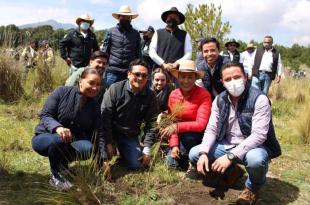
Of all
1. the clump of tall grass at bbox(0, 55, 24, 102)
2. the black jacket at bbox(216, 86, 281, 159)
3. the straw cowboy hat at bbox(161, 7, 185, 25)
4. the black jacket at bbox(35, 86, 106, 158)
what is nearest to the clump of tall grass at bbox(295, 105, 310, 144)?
the straw cowboy hat at bbox(161, 7, 185, 25)

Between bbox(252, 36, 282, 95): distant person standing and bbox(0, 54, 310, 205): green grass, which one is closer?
bbox(0, 54, 310, 205): green grass

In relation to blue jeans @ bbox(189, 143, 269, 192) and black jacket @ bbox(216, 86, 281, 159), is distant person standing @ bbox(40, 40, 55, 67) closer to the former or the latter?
black jacket @ bbox(216, 86, 281, 159)

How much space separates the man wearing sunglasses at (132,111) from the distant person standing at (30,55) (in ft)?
14.2

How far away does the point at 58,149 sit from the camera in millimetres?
3695

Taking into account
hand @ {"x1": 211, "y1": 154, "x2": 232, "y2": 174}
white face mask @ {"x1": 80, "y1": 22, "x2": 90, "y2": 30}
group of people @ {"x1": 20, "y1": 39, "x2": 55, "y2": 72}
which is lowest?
hand @ {"x1": 211, "y1": 154, "x2": 232, "y2": 174}

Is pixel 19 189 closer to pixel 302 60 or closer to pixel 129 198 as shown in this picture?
pixel 129 198

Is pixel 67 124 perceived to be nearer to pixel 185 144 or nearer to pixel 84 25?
pixel 185 144

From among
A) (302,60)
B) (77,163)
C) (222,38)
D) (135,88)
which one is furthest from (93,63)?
(302,60)

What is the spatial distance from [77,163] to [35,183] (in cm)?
53

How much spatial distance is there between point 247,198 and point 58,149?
1730mm

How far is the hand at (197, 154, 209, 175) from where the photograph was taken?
3637 millimetres

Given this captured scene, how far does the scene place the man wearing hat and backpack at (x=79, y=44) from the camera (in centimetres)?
650

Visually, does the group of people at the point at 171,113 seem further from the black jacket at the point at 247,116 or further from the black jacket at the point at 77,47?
the black jacket at the point at 77,47

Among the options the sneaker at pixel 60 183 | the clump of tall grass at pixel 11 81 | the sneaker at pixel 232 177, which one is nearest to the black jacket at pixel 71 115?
the sneaker at pixel 60 183
